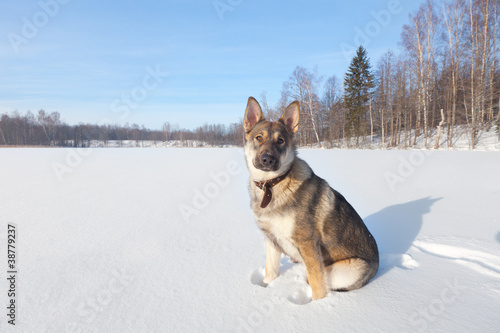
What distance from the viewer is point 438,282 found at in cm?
236

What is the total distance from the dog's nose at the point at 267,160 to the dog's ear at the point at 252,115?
0.73 metres

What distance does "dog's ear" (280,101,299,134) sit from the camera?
2.80m

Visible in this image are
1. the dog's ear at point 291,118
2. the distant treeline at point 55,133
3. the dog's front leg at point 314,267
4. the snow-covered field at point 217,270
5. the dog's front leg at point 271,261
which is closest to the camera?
the snow-covered field at point 217,270

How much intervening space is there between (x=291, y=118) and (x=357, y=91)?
118ft

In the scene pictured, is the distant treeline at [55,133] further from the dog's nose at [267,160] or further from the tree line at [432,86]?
the dog's nose at [267,160]

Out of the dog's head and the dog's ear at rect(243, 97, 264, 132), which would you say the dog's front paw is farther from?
the dog's ear at rect(243, 97, 264, 132)

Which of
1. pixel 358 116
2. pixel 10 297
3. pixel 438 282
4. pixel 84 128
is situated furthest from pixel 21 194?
pixel 84 128

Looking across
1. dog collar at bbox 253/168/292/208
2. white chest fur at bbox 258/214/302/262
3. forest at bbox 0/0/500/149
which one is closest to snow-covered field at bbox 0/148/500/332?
white chest fur at bbox 258/214/302/262

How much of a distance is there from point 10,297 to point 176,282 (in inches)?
58.0

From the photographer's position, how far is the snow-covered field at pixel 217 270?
1.88 m

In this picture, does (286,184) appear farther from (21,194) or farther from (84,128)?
(84,128)

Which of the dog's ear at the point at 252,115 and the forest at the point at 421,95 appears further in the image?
the forest at the point at 421,95

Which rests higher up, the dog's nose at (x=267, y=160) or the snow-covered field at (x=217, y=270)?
the dog's nose at (x=267, y=160)

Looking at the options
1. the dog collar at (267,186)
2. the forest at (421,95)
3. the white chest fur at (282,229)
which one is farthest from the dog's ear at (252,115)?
the forest at (421,95)
